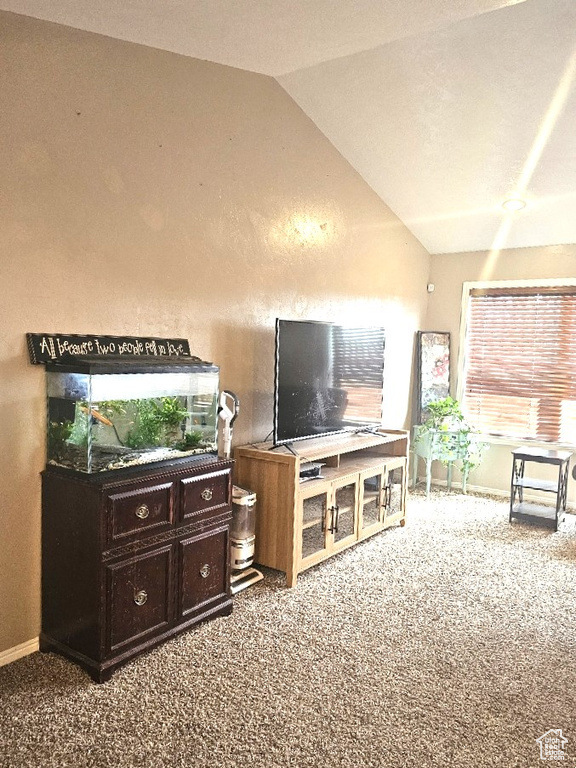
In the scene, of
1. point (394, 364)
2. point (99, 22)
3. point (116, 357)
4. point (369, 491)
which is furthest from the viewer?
point (394, 364)

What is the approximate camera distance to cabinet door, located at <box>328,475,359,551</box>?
11.8ft

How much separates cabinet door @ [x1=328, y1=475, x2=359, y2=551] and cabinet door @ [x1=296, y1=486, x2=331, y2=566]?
66mm

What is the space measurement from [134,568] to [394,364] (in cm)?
346

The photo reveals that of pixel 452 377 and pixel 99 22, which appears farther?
pixel 452 377

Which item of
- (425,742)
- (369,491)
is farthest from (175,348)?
(425,742)

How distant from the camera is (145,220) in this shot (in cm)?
293

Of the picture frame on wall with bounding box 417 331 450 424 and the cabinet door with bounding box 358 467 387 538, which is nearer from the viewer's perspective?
the cabinet door with bounding box 358 467 387 538

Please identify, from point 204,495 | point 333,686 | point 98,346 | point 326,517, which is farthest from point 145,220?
point 333,686

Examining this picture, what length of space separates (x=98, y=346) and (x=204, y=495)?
88 centimetres

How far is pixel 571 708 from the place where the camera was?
7.40 ft

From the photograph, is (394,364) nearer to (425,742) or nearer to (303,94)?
(303,94)

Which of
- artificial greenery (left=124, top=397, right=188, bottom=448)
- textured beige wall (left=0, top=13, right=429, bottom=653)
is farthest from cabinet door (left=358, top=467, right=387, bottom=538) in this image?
artificial greenery (left=124, top=397, right=188, bottom=448)

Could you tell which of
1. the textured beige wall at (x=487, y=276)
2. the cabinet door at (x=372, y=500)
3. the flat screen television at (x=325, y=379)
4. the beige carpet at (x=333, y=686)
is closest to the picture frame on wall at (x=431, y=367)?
the textured beige wall at (x=487, y=276)

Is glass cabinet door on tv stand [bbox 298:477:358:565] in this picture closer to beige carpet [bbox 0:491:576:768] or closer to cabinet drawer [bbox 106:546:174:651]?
beige carpet [bbox 0:491:576:768]
